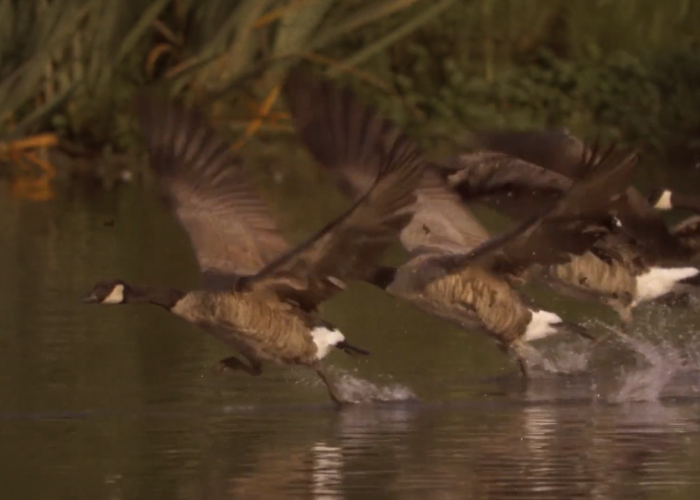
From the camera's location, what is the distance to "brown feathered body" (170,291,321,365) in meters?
10.5

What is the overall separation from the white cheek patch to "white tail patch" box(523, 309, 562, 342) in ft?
6.57

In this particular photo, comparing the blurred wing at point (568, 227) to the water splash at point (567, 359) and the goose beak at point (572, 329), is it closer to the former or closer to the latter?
the goose beak at point (572, 329)

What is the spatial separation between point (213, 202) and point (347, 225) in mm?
1472

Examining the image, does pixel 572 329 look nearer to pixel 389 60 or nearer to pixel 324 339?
pixel 324 339

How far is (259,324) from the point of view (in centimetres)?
1053

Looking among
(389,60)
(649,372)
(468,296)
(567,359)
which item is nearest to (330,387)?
(468,296)

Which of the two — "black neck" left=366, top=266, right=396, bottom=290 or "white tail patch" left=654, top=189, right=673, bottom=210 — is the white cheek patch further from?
"white tail patch" left=654, top=189, right=673, bottom=210

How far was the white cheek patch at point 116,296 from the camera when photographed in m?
11.0

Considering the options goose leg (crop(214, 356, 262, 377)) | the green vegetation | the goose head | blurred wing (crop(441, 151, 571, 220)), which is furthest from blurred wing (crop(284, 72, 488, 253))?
the green vegetation

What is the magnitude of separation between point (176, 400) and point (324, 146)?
4.56ft

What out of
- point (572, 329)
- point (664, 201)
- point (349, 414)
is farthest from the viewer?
point (664, 201)

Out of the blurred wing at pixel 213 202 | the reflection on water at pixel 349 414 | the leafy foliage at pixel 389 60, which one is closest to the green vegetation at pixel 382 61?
the leafy foliage at pixel 389 60

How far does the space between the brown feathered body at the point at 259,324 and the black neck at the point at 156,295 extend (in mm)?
77

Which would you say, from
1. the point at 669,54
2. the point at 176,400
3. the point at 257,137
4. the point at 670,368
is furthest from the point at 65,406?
the point at 669,54
